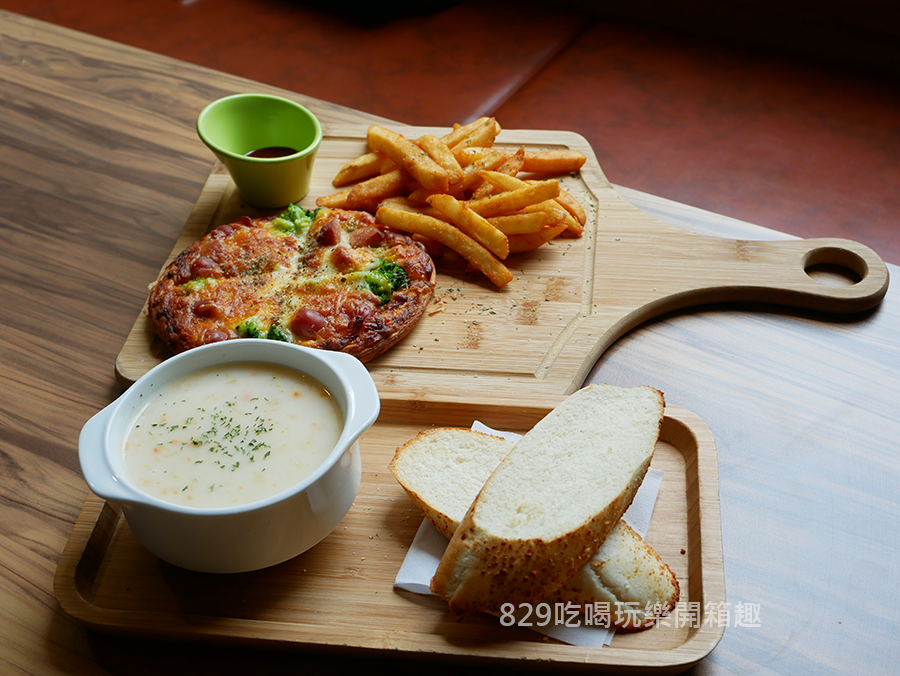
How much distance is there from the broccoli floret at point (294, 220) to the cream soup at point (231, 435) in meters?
1.06

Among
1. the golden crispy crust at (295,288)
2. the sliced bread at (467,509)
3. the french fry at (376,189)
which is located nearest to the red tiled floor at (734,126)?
the french fry at (376,189)

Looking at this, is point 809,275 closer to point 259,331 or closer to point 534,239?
point 534,239

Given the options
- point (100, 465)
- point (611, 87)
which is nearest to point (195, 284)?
point (100, 465)

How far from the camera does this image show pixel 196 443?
171 centimetres

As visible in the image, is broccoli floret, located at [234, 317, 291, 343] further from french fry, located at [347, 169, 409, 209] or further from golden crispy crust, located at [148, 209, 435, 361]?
french fry, located at [347, 169, 409, 209]

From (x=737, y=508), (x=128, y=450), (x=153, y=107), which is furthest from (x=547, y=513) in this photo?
(x=153, y=107)

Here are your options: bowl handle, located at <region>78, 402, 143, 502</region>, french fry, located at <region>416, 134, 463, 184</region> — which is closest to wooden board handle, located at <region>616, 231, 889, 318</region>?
french fry, located at <region>416, 134, 463, 184</region>

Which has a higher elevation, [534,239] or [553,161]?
[553,161]

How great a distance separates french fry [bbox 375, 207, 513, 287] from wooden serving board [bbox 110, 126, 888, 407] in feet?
0.25

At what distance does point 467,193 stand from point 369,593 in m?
1.80

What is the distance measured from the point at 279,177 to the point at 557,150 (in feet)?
4.04

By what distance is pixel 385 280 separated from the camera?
2.62 meters

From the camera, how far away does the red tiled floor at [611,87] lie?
12.5 ft

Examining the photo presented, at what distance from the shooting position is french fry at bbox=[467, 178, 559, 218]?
278cm
